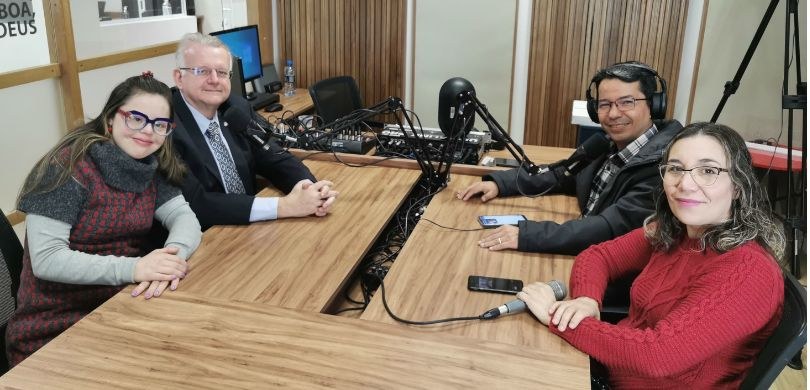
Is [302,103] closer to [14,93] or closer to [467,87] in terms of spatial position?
[14,93]

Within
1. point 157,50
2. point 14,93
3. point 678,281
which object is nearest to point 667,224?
point 678,281

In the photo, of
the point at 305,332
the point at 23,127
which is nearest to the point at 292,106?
the point at 23,127

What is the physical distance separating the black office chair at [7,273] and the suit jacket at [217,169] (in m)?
0.52

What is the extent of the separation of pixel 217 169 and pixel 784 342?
6.10 ft

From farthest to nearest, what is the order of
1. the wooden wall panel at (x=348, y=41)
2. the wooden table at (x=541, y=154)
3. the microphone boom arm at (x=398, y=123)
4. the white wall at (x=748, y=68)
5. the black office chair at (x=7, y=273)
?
the wooden wall panel at (x=348, y=41) < the white wall at (x=748, y=68) < the wooden table at (x=541, y=154) < the microphone boom arm at (x=398, y=123) < the black office chair at (x=7, y=273)

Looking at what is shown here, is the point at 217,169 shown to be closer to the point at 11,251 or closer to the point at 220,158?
the point at 220,158

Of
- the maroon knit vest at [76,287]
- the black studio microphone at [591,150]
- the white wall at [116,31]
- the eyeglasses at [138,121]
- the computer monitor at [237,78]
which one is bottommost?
the maroon knit vest at [76,287]

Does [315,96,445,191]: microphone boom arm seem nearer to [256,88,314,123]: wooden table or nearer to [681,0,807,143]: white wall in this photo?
[256,88,314,123]: wooden table

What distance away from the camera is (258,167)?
2631 mm

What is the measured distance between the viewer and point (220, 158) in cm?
241

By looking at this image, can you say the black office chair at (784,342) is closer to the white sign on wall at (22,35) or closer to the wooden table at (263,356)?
the wooden table at (263,356)

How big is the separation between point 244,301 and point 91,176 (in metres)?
0.54

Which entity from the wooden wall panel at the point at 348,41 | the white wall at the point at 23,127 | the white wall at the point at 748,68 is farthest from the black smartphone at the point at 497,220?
the wooden wall panel at the point at 348,41

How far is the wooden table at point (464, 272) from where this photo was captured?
4.92 feet
